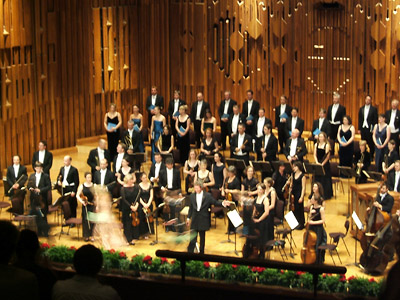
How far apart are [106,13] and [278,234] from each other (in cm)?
694

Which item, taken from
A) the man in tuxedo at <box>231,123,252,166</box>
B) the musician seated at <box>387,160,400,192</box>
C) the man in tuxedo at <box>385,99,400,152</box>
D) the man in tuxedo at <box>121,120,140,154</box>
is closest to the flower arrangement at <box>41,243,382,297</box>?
the musician seated at <box>387,160,400,192</box>

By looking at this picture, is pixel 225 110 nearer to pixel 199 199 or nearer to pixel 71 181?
pixel 71 181

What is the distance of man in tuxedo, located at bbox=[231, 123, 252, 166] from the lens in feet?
44.4

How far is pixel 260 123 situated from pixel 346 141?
159cm

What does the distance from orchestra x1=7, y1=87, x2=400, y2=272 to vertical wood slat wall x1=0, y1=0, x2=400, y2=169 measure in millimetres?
1635

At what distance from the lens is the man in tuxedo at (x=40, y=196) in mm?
12383

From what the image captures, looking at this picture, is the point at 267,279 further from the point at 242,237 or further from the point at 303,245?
the point at 242,237

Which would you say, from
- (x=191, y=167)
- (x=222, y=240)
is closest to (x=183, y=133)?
(x=191, y=167)

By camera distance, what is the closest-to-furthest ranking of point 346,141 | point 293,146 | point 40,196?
point 40,196, point 293,146, point 346,141

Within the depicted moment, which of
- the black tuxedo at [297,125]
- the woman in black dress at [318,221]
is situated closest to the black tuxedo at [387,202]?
the woman in black dress at [318,221]

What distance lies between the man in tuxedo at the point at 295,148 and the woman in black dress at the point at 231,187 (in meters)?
1.30

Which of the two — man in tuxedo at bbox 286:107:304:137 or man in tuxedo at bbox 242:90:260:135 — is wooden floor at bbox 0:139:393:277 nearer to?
man in tuxedo at bbox 286:107:304:137

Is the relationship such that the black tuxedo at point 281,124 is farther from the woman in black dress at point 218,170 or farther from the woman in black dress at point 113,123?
the woman in black dress at point 113,123

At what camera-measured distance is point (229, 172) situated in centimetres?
1232
